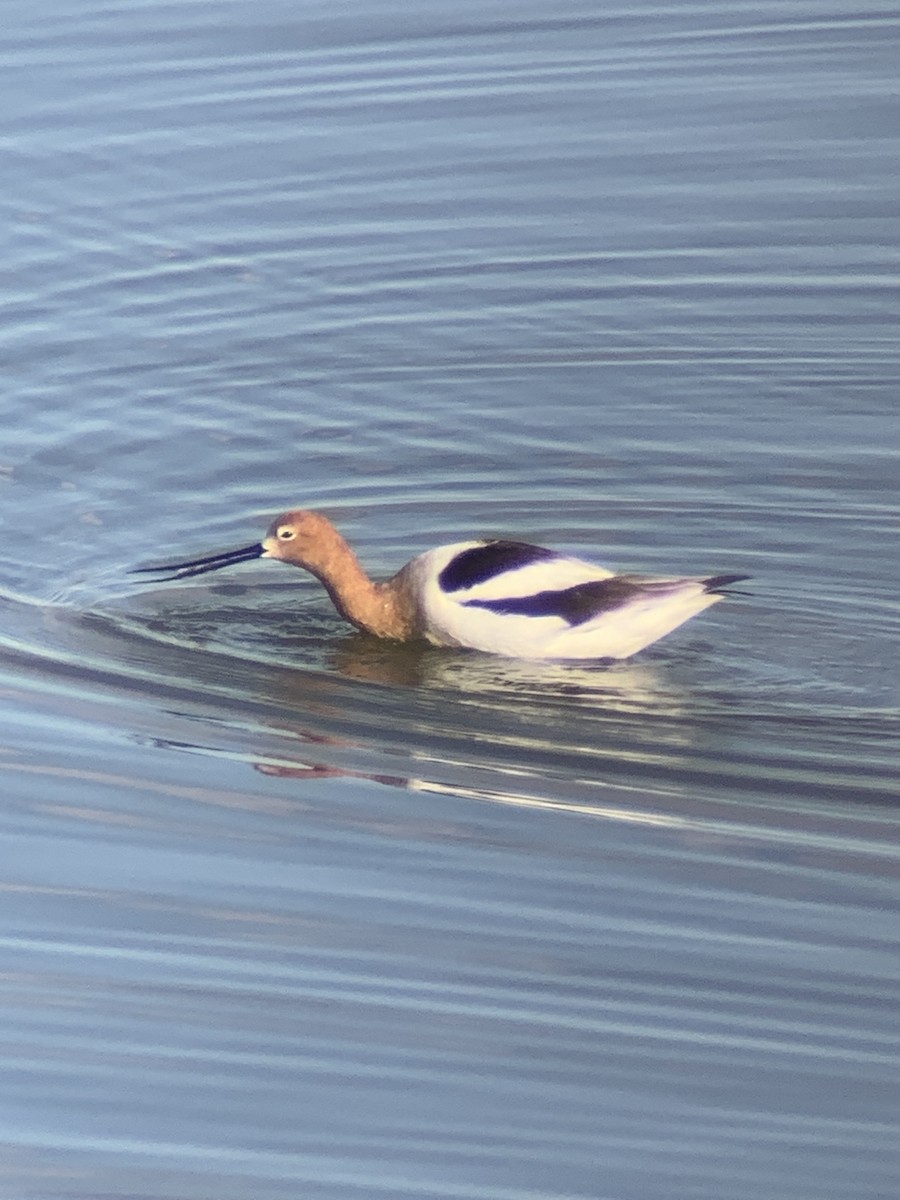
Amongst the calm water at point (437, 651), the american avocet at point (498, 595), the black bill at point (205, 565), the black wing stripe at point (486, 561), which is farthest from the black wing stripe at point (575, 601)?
the black bill at point (205, 565)

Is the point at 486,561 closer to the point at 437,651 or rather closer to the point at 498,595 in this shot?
the point at 498,595

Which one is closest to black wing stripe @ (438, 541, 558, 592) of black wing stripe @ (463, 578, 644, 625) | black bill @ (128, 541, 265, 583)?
black wing stripe @ (463, 578, 644, 625)

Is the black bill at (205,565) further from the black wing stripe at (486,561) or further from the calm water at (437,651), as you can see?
the black wing stripe at (486,561)

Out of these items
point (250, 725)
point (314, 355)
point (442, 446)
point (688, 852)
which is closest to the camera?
point (688, 852)

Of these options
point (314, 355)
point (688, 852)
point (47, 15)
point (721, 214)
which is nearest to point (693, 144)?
point (721, 214)

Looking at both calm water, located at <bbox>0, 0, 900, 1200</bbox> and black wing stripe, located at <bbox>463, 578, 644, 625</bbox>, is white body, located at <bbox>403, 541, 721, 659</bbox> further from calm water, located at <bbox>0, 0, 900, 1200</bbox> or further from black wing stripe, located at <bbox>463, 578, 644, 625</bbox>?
calm water, located at <bbox>0, 0, 900, 1200</bbox>

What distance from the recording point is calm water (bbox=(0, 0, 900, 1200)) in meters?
5.46

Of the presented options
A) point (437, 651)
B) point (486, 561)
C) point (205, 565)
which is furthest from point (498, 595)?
point (205, 565)

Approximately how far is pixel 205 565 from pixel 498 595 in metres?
1.29

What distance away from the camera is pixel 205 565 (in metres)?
9.02

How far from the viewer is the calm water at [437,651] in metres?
5.46

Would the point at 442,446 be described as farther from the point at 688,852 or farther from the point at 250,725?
the point at 688,852

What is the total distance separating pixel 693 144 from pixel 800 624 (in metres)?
5.50

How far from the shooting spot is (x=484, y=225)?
12562 millimetres
